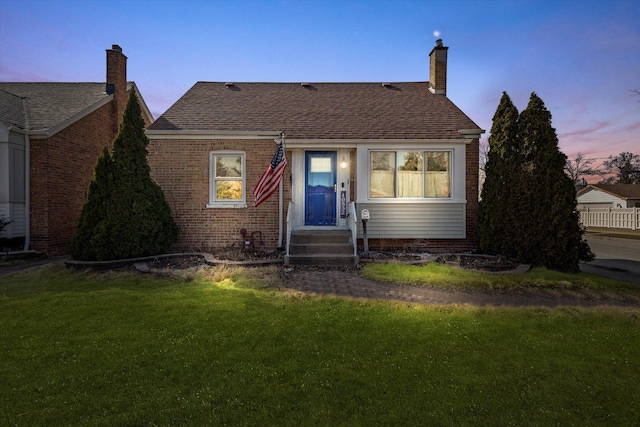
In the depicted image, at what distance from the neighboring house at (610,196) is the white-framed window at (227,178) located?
141ft

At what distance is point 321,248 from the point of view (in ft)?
31.9

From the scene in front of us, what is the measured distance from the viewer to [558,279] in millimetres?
7758

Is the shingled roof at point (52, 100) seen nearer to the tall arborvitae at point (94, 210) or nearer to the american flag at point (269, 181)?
the tall arborvitae at point (94, 210)

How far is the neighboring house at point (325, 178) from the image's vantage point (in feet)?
37.1

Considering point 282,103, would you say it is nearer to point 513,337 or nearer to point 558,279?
point 558,279

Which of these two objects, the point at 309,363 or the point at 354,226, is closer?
the point at 309,363

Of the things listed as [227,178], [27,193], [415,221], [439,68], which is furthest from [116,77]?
[415,221]

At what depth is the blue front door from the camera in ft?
38.3

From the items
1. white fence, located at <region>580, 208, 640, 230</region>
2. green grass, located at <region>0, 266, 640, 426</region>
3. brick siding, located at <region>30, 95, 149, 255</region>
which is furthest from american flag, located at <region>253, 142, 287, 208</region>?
white fence, located at <region>580, 208, 640, 230</region>

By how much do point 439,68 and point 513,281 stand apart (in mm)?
9319

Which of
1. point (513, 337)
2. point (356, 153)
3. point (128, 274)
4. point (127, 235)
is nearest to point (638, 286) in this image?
point (513, 337)

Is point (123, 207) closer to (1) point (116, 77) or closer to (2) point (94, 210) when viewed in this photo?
(2) point (94, 210)

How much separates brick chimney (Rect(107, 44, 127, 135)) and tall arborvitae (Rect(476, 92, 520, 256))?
14360 millimetres

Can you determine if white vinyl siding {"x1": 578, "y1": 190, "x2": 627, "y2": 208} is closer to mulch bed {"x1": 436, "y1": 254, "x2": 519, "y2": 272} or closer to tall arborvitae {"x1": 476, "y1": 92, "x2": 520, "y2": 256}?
tall arborvitae {"x1": 476, "y1": 92, "x2": 520, "y2": 256}
